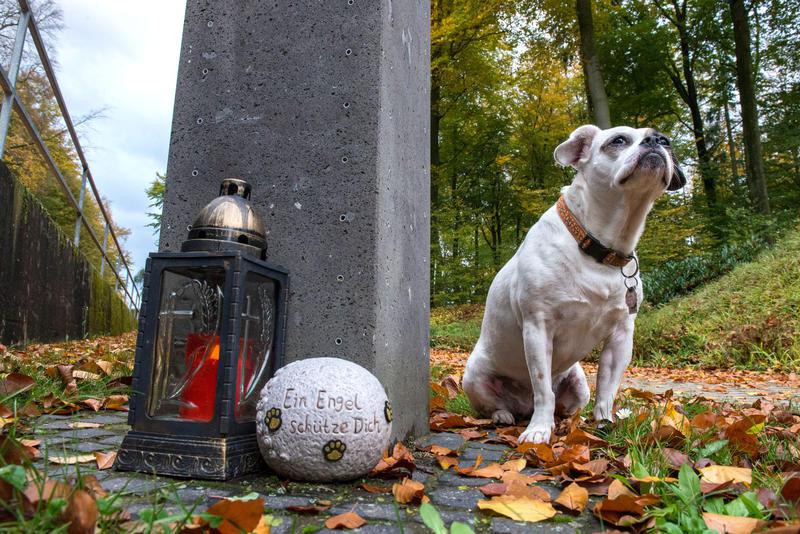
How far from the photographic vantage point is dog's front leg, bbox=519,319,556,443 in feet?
9.10

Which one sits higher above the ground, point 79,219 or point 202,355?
point 79,219

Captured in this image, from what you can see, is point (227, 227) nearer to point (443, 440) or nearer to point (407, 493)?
point (407, 493)

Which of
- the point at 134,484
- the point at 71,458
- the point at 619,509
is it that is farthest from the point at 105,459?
the point at 619,509

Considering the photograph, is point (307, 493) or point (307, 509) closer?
point (307, 509)

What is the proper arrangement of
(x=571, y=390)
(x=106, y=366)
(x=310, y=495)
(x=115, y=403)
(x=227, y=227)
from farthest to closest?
(x=106, y=366)
(x=571, y=390)
(x=115, y=403)
(x=227, y=227)
(x=310, y=495)

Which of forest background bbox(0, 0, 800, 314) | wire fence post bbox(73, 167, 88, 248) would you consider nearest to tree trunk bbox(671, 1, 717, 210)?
forest background bbox(0, 0, 800, 314)

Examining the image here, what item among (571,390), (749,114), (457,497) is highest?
(749,114)

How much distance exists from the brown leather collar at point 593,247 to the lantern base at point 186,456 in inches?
71.1

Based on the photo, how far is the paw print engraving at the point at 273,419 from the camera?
1.90 meters

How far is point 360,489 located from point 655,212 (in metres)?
15.9

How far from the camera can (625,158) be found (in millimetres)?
2760

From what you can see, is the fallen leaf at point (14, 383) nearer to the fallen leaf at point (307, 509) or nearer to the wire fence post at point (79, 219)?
the fallen leaf at point (307, 509)

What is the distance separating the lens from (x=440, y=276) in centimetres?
1966

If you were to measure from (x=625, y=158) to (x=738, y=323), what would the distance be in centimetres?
713
